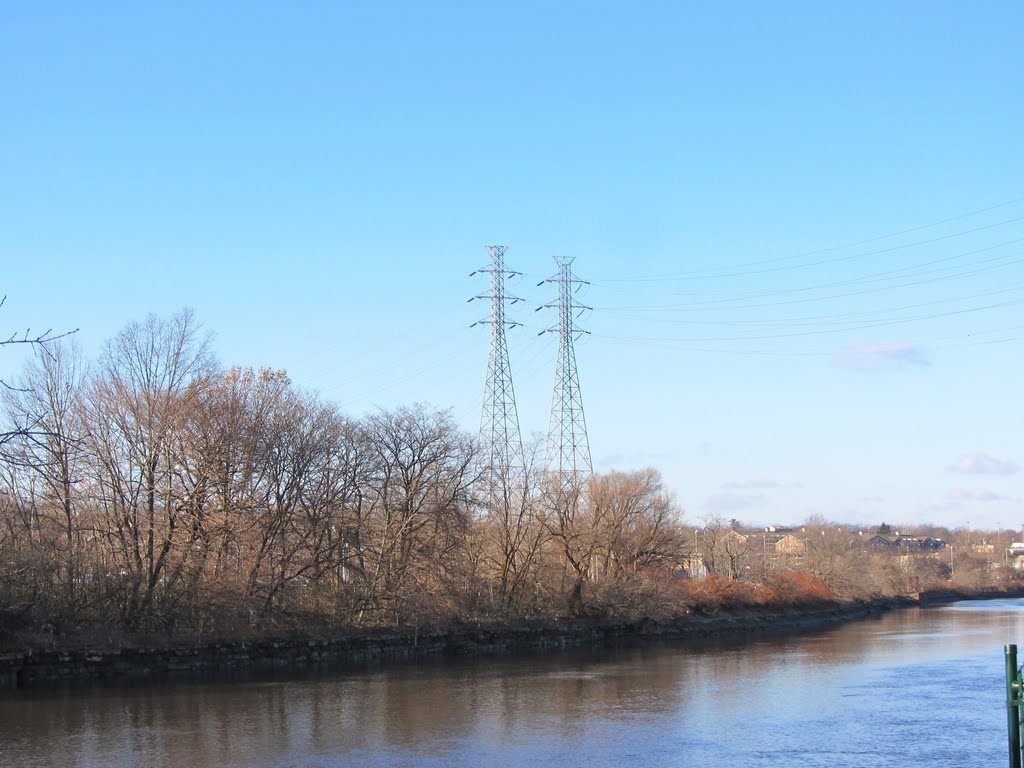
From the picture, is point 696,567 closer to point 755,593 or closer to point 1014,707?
point 755,593

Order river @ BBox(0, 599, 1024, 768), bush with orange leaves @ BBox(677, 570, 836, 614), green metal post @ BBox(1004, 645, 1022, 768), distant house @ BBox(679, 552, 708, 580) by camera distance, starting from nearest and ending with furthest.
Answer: green metal post @ BBox(1004, 645, 1022, 768) → river @ BBox(0, 599, 1024, 768) → bush with orange leaves @ BBox(677, 570, 836, 614) → distant house @ BBox(679, 552, 708, 580)

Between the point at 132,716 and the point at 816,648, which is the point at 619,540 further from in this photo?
the point at 132,716

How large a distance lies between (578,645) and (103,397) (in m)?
30.2

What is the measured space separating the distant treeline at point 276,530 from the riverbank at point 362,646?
3.72 ft

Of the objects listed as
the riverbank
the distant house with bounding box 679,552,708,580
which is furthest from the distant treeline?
the distant house with bounding box 679,552,708,580

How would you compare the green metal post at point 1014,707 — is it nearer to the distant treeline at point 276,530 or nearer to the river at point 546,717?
the river at point 546,717

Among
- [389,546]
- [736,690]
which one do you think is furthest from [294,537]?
[736,690]

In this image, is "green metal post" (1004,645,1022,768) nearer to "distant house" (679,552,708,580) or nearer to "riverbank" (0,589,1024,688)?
"riverbank" (0,589,1024,688)

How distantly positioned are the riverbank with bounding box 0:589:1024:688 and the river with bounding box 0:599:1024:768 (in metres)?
3.49

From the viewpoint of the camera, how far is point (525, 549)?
212 ft

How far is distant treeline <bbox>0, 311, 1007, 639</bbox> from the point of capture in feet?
148

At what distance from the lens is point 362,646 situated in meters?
51.1

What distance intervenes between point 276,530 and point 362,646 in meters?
7.29

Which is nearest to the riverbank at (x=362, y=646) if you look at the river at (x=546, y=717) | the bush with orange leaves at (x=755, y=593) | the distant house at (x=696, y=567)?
the bush with orange leaves at (x=755, y=593)
